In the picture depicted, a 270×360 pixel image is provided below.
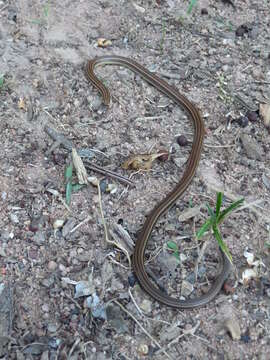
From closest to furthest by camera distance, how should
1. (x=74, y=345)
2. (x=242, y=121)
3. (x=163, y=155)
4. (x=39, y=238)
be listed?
(x=74, y=345), (x=39, y=238), (x=163, y=155), (x=242, y=121)

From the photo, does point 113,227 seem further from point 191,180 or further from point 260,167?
point 260,167

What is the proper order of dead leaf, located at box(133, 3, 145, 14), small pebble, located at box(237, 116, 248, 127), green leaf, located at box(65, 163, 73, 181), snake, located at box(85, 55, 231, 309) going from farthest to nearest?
dead leaf, located at box(133, 3, 145, 14)
small pebble, located at box(237, 116, 248, 127)
green leaf, located at box(65, 163, 73, 181)
snake, located at box(85, 55, 231, 309)

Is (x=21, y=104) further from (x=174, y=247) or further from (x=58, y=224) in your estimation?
(x=174, y=247)

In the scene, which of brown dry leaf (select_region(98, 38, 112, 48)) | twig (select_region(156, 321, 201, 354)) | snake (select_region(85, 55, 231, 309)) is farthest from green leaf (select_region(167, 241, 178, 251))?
brown dry leaf (select_region(98, 38, 112, 48))

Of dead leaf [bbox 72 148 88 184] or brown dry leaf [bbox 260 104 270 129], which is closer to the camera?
dead leaf [bbox 72 148 88 184]

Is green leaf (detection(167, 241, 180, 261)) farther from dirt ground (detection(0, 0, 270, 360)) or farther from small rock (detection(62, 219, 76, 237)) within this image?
small rock (detection(62, 219, 76, 237))

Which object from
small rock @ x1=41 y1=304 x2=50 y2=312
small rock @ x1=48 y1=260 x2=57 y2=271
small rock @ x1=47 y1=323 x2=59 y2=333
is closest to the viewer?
small rock @ x1=47 y1=323 x2=59 y2=333

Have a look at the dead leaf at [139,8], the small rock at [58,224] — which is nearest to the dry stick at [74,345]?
the small rock at [58,224]

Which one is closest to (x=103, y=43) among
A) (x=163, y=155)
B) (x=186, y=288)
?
(x=163, y=155)
